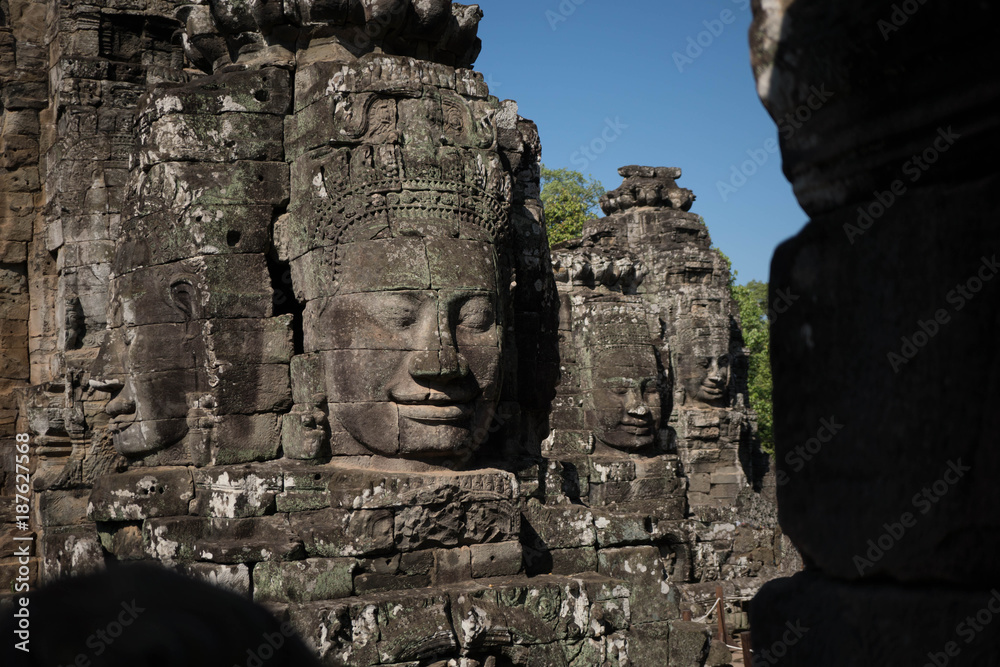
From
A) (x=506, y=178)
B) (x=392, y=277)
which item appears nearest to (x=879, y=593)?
(x=392, y=277)

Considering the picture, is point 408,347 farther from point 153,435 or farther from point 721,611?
point 721,611

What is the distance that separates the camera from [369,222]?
21.0 ft

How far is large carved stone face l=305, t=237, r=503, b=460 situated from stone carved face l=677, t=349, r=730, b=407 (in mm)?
15743

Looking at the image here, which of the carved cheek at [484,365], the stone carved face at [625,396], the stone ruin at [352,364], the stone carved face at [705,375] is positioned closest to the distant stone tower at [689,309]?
the stone carved face at [705,375]

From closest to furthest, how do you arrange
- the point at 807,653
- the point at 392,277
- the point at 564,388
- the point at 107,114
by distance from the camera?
the point at 807,653 → the point at 392,277 → the point at 107,114 → the point at 564,388

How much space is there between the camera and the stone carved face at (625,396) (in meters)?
14.1

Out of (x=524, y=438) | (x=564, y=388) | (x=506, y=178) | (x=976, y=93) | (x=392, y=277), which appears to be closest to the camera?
(x=976, y=93)

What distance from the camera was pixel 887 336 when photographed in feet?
6.04

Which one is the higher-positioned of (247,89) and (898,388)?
(247,89)

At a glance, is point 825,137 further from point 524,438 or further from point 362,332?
point 524,438

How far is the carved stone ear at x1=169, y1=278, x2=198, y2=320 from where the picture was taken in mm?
6531

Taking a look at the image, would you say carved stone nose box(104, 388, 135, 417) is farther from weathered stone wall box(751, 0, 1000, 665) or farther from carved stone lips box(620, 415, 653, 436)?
carved stone lips box(620, 415, 653, 436)

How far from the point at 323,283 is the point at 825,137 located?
4.84 meters

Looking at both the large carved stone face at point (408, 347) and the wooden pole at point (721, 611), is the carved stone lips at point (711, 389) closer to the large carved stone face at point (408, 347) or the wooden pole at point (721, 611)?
the wooden pole at point (721, 611)
